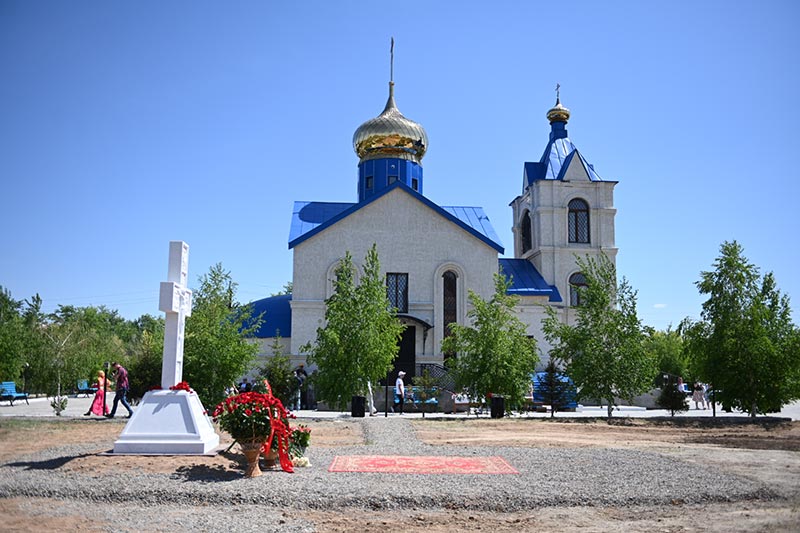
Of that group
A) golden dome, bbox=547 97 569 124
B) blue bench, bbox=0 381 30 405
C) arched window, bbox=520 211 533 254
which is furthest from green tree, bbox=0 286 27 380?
golden dome, bbox=547 97 569 124

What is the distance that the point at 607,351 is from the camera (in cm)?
2234

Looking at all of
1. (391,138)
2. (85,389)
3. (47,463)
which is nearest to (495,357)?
(47,463)

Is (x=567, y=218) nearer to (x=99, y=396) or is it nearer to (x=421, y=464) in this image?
(x=99, y=396)

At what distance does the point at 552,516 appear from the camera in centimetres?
721

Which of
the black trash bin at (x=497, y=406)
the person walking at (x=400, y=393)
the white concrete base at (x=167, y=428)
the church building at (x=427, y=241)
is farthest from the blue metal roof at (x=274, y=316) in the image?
the white concrete base at (x=167, y=428)

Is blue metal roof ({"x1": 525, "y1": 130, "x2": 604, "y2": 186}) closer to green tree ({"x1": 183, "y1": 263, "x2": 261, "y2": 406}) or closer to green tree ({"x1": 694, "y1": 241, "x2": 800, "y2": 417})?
green tree ({"x1": 694, "y1": 241, "x2": 800, "y2": 417})

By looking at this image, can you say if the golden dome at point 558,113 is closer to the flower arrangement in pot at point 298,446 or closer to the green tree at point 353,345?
the green tree at point 353,345

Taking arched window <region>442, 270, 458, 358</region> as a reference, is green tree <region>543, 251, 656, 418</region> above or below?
below

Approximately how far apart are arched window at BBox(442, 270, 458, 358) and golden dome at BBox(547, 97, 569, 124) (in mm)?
12284

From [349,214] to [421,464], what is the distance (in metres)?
20.1

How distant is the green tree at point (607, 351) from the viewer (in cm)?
2216

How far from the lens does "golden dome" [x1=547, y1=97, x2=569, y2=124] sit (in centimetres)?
3703

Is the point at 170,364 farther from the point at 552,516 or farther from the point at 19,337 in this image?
the point at 19,337

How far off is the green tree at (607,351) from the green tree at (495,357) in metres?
1.09
